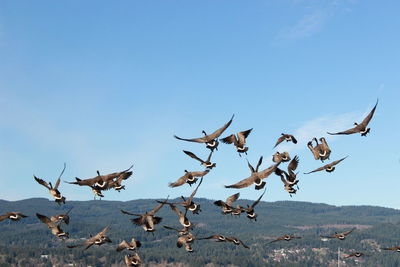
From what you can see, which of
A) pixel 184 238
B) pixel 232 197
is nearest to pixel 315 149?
pixel 232 197

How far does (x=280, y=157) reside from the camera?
3847 centimetres

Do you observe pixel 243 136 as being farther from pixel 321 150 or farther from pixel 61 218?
pixel 61 218

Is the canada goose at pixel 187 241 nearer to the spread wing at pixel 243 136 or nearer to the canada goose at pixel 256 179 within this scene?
the canada goose at pixel 256 179

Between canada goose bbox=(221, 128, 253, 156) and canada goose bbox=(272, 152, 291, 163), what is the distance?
2499mm

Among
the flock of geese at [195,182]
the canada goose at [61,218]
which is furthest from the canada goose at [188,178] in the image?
the canada goose at [61,218]

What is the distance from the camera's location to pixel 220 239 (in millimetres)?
38219

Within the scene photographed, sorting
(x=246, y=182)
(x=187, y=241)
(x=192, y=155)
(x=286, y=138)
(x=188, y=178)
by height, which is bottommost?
(x=187, y=241)

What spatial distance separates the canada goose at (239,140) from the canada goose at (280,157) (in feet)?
8.20

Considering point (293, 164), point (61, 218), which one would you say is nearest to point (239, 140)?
point (293, 164)

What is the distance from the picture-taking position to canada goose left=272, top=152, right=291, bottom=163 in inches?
1497

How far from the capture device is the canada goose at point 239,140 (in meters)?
37.3

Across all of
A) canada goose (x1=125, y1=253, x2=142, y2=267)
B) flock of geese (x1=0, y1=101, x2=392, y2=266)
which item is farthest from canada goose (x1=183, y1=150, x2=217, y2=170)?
canada goose (x1=125, y1=253, x2=142, y2=267)

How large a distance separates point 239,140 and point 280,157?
10.4ft

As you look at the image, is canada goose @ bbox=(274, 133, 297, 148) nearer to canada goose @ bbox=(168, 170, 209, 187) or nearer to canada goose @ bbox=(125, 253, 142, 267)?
canada goose @ bbox=(168, 170, 209, 187)
